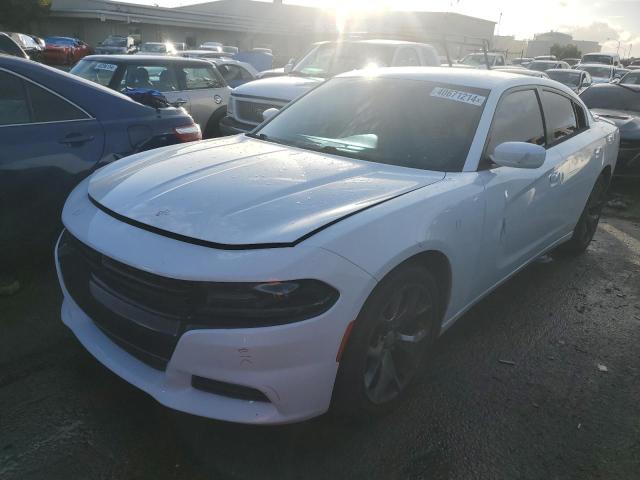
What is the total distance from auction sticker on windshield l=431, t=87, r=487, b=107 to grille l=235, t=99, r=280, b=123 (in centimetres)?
432

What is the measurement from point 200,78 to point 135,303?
7052 mm

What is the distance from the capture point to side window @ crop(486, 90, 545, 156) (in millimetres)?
3234

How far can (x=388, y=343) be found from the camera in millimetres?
2479

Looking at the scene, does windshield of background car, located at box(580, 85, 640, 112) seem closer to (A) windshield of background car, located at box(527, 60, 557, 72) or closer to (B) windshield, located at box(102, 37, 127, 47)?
(A) windshield of background car, located at box(527, 60, 557, 72)

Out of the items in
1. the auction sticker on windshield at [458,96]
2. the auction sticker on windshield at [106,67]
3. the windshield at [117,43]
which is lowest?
the windshield at [117,43]

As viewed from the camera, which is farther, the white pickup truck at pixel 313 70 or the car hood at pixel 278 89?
the white pickup truck at pixel 313 70

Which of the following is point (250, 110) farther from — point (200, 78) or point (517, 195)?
point (517, 195)

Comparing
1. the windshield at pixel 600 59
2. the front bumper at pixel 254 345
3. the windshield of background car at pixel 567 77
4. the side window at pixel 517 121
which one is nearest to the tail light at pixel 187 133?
the front bumper at pixel 254 345

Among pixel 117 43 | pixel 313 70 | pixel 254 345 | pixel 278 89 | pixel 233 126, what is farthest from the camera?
pixel 117 43

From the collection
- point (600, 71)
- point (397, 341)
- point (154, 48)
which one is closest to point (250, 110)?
point (397, 341)

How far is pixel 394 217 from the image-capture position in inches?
92.0

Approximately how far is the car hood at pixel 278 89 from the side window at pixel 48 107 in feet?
12.7

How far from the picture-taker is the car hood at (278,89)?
289 inches

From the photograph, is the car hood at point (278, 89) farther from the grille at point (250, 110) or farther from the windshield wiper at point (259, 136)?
the windshield wiper at point (259, 136)
